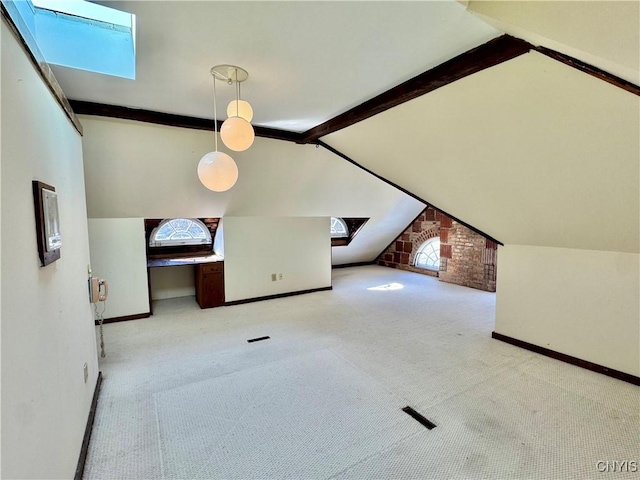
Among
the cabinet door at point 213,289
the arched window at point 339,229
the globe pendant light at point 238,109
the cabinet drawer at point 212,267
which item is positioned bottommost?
the cabinet door at point 213,289

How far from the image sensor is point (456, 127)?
2.46 m

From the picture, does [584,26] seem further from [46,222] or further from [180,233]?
[180,233]

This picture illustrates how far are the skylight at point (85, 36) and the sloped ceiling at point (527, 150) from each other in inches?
78.6

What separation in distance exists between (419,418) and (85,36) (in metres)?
3.44

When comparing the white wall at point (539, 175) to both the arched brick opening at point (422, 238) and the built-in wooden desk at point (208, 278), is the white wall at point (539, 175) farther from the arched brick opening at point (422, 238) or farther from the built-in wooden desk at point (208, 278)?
the arched brick opening at point (422, 238)

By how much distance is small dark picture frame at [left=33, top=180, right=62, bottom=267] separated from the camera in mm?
1265

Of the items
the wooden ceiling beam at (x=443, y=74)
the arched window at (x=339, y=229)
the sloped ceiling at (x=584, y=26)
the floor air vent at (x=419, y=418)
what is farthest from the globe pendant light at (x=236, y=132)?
the arched window at (x=339, y=229)

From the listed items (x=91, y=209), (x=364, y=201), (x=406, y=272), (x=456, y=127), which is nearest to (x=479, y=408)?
(x=456, y=127)

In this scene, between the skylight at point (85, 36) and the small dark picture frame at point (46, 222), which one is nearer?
the small dark picture frame at point (46, 222)

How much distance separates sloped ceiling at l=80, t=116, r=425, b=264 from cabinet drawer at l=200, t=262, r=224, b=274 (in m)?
0.77

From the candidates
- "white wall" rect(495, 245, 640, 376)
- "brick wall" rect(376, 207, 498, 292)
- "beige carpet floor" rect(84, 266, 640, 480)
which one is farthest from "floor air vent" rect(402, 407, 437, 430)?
"brick wall" rect(376, 207, 498, 292)

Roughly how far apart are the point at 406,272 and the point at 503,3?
667 centimetres

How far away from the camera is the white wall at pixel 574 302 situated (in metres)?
2.66

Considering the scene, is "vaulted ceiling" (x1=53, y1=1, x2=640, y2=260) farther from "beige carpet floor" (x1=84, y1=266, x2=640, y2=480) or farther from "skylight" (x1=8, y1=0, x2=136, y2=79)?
"beige carpet floor" (x1=84, y1=266, x2=640, y2=480)
